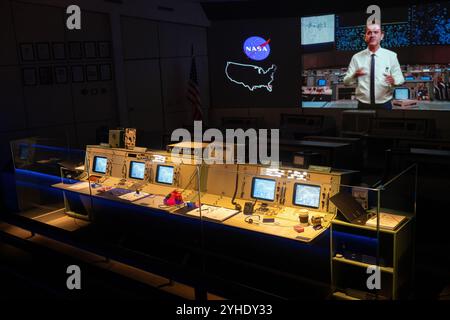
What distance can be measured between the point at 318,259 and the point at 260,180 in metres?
0.93

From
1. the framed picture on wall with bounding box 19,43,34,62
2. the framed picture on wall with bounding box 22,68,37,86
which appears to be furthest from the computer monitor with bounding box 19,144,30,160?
Result: the framed picture on wall with bounding box 19,43,34,62

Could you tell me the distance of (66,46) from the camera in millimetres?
7188

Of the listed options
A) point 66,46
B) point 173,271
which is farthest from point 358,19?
point 173,271

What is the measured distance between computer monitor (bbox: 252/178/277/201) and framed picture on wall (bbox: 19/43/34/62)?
4.18 meters

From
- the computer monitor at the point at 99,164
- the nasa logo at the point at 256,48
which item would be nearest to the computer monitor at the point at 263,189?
the computer monitor at the point at 99,164

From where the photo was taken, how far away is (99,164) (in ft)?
18.8

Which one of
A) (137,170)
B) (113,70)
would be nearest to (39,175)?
(137,170)

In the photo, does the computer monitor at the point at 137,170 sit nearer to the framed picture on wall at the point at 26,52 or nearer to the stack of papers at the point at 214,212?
the stack of papers at the point at 214,212

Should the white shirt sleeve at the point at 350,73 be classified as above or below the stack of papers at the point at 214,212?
above

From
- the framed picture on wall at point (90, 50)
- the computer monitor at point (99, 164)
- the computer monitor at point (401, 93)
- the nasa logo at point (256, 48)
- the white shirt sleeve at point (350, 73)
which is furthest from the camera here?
the nasa logo at point (256, 48)

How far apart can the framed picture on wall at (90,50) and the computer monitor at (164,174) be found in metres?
3.33

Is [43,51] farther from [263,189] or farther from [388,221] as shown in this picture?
[388,221]

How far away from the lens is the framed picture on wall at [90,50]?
7467mm

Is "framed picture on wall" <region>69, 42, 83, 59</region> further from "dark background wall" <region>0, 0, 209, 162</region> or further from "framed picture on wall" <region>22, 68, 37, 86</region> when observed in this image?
"framed picture on wall" <region>22, 68, 37, 86</region>
